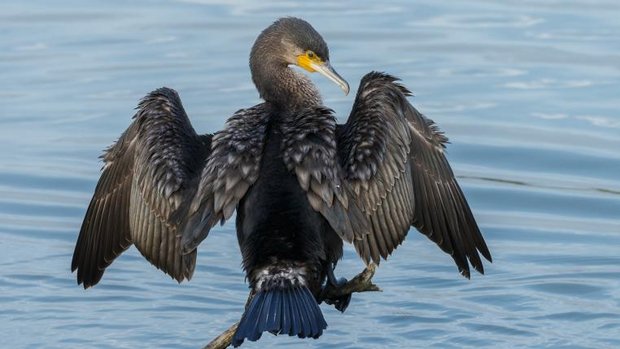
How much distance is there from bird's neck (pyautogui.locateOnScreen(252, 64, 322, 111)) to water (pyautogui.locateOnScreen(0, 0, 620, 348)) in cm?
154

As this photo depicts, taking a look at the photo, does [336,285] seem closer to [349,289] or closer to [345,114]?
[349,289]

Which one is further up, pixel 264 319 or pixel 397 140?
pixel 397 140

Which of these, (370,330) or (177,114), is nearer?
(177,114)

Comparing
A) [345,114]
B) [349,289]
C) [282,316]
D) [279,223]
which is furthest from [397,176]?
[345,114]

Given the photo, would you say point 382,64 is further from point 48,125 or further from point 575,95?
point 48,125

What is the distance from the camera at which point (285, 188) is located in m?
8.08

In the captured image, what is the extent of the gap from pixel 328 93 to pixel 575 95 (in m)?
2.13

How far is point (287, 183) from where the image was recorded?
26.6 ft

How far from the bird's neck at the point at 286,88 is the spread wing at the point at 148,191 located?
1.49ft

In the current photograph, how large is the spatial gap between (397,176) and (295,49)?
3.59ft

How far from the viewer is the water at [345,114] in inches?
390

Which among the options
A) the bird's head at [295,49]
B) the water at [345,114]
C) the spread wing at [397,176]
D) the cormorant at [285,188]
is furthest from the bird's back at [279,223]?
the water at [345,114]

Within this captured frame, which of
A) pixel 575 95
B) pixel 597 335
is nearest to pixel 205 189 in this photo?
pixel 597 335

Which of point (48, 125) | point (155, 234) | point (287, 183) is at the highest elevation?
point (287, 183)
